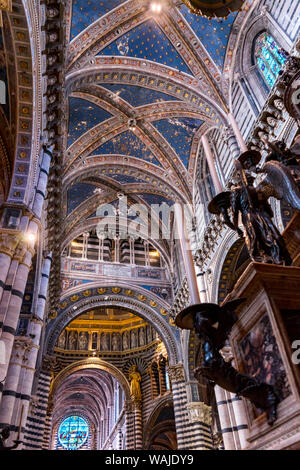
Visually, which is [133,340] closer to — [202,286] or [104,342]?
[104,342]

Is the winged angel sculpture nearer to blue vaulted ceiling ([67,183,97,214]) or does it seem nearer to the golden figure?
blue vaulted ceiling ([67,183,97,214])

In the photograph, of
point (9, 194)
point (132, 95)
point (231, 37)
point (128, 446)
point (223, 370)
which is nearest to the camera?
point (223, 370)

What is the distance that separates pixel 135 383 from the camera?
20781 millimetres

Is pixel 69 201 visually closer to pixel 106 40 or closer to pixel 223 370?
pixel 106 40

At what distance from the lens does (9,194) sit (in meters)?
7.34

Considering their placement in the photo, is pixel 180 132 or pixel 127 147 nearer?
pixel 180 132

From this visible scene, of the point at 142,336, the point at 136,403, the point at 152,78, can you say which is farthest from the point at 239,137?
the point at 136,403

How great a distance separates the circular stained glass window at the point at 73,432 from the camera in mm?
30953

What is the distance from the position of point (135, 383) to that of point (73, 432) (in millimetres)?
15690

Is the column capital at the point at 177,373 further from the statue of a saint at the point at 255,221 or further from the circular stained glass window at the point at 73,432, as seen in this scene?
the circular stained glass window at the point at 73,432

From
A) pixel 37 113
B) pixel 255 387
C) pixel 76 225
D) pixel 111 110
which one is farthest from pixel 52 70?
pixel 76 225

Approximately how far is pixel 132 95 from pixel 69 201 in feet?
18.8

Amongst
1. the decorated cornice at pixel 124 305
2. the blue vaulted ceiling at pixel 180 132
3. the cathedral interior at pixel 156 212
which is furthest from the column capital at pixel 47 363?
the blue vaulted ceiling at pixel 180 132

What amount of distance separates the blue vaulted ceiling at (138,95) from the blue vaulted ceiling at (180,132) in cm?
97
